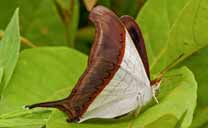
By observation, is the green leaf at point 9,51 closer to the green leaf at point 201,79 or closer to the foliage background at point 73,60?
the foliage background at point 73,60

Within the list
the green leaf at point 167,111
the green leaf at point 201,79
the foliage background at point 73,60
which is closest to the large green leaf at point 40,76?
the foliage background at point 73,60

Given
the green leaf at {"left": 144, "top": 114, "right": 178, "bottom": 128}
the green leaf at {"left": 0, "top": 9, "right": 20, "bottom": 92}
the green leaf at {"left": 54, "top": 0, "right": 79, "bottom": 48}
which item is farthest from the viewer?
the green leaf at {"left": 54, "top": 0, "right": 79, "bottom": 48}

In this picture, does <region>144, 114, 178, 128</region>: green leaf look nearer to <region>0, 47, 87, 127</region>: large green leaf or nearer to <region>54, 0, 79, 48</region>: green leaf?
<region>0, 47, 87, 127</region>: large green leaf

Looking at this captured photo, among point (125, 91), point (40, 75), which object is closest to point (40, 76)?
point (40, 75)

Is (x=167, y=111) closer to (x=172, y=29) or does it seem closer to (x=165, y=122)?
(x=165, y=122)

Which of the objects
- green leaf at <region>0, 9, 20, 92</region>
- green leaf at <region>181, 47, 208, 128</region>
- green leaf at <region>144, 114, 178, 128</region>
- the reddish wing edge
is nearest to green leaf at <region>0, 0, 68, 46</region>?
green leaf at <region>0, 9, 20, 92</region>
